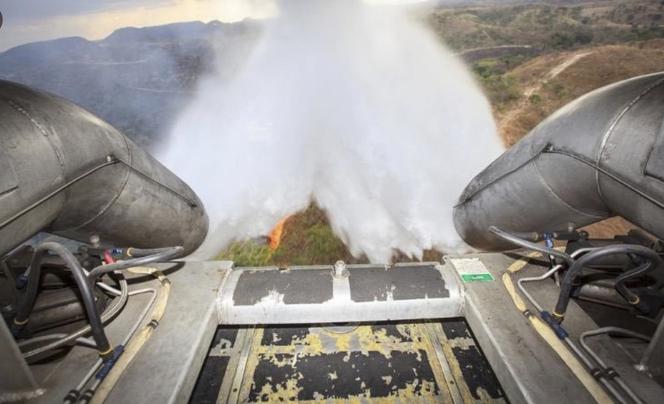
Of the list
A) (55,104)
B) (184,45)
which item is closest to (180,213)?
(55,104)

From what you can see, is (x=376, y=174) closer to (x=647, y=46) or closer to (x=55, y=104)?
(x=55, y=104)

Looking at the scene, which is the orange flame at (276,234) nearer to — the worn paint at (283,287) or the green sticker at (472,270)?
the worn paint at (283,287)

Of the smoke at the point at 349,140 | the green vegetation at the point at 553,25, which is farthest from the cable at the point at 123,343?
the green vegetation at the point at 553,25

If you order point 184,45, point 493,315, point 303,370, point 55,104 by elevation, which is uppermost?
point 184,45

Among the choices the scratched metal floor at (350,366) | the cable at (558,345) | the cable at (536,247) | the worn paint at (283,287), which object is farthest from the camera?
the worn paint at (283,287)

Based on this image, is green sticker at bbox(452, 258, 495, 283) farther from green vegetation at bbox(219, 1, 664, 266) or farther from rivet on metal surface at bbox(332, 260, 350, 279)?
green vegetation at bbox(219, 1, 664, 266)
